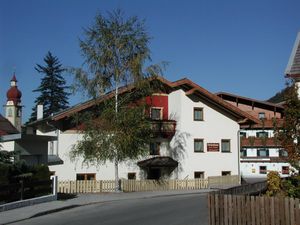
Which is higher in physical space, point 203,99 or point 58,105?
point 58,105

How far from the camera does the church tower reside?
83.2 meters

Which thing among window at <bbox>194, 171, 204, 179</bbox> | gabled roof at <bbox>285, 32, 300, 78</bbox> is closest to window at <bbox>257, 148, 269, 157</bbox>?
window at <bbox>194, 171, 204, 179</bbox>

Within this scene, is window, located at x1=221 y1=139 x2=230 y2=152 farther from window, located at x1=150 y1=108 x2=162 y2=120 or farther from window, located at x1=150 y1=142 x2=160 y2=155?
window, located at x1=150 y1=108 x2=162 y2=120

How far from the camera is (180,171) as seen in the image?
40219mm

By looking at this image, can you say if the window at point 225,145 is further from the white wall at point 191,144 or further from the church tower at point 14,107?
the church tower at point 14,107

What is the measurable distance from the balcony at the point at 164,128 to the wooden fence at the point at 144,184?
4.32 m

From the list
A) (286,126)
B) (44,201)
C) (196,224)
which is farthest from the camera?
(44,201)

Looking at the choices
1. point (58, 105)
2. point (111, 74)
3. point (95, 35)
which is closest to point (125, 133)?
point (111, 74)

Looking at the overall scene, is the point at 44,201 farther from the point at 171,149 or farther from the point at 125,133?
the point at 171,149

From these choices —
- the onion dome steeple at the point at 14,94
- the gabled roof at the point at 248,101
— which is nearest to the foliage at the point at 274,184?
the gabled roof at the point at 248,101

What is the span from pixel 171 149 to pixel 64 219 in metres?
22.7

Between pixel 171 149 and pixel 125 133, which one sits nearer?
pixel 125 133

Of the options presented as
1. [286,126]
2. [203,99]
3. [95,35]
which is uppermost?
[95,35]

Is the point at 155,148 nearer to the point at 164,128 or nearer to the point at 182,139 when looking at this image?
the point at 164,128
